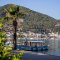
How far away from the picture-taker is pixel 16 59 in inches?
215

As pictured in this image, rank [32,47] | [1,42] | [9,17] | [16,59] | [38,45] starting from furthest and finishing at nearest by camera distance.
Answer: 1. [38,45]
2. [32,47]
3. [9,17]
4. [1,42]
5. [16,59]

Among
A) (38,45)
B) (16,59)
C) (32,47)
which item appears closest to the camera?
(16,59)

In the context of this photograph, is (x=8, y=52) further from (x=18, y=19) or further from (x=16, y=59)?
(x=18, y=19)

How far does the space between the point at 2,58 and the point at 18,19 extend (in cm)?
3778

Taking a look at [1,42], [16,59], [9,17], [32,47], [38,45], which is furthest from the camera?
[38,45]

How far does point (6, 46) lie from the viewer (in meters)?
5.81

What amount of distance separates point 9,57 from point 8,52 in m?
0.16

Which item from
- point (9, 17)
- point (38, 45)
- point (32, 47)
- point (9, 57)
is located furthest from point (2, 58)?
point (38, 45)

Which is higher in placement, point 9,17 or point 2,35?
point 9,17

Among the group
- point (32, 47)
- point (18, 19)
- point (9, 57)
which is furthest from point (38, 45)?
point (9, 57)

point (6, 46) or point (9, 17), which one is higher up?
point (9, 17)

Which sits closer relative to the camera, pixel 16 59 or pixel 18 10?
pixel 16 59

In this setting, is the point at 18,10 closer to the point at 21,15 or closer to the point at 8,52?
the point at 21,15

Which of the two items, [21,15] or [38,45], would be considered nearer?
[21,15]
